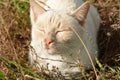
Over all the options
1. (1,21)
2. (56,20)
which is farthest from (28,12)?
(56,20)

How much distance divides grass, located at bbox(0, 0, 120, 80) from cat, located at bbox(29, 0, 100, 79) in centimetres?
11

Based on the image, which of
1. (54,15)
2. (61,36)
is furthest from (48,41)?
(54,15)

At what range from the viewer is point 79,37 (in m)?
2.20

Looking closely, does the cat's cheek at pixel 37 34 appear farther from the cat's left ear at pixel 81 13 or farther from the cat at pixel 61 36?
the cat's left ear at pixel 81 13

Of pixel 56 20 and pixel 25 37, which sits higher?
pixel 56 20

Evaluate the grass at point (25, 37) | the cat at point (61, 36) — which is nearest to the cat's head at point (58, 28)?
the cat at point (61, 36)

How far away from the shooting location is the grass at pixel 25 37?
2.42m

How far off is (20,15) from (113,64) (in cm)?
94

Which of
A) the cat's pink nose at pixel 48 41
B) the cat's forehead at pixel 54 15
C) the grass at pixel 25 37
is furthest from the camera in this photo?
the grass at pixel 25 37

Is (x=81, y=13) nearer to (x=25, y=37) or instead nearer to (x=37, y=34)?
(x=37, y=34)

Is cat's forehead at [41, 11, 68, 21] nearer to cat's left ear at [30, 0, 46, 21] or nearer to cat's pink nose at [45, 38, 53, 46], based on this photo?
cat's left ear at [30, 0, 46, 21]

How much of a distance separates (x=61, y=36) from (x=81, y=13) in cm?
20

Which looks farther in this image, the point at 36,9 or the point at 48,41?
the point at 36,9

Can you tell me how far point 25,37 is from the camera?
9.86ft
